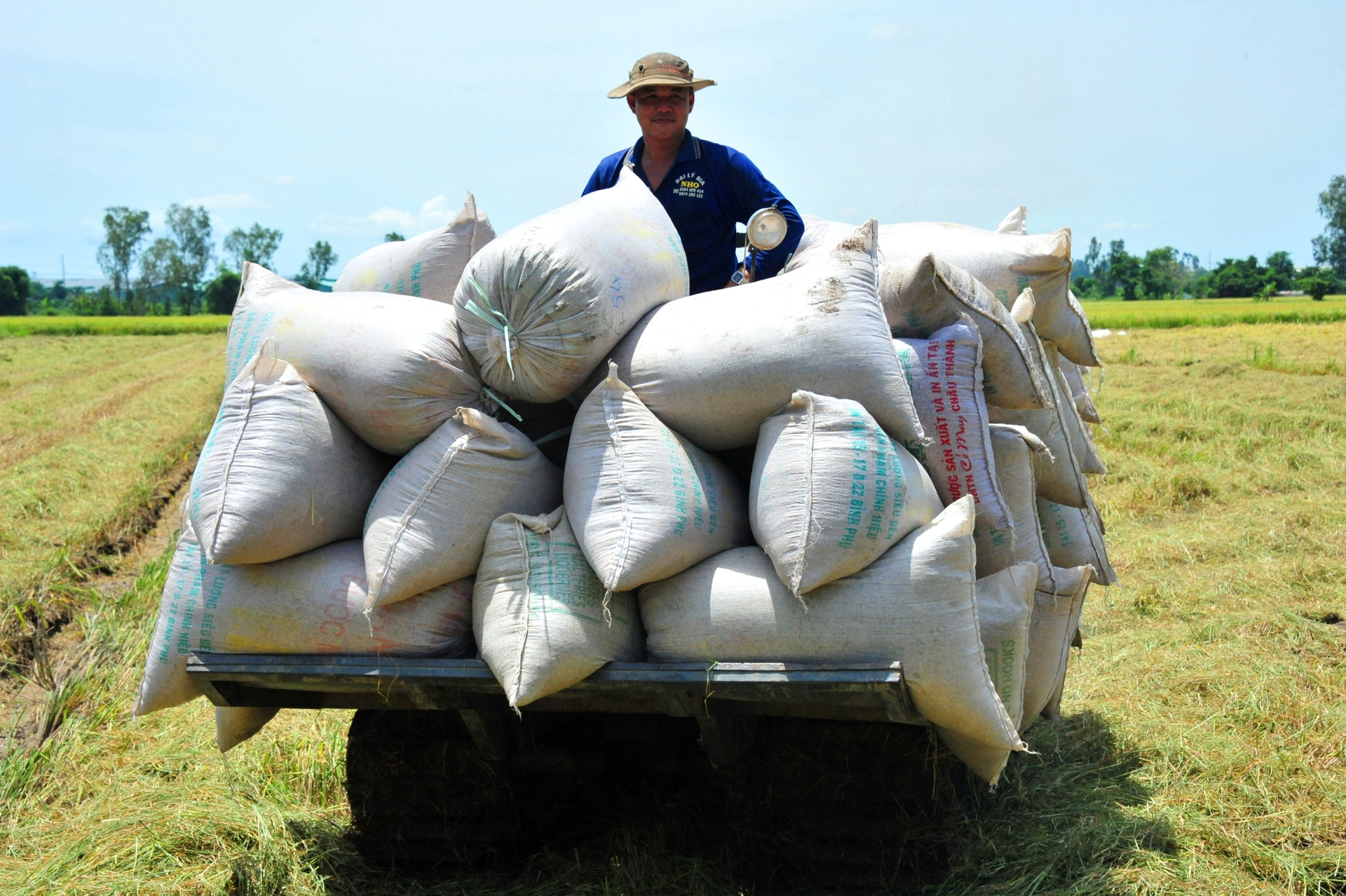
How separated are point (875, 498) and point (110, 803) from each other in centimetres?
253

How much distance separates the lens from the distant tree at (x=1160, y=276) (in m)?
66.9

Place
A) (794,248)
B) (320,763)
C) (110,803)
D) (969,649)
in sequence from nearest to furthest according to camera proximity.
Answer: (969,649)
(110,803)
(320,763)
(794,248)

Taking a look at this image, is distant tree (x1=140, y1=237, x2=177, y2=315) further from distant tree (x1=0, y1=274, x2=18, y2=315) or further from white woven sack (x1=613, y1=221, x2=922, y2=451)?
white woven sack (x1=613, y1=221, x2=922, y2=451)

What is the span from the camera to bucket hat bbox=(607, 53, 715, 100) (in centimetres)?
375

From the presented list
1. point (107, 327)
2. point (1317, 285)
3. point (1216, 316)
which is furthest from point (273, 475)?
point (1317, 285)

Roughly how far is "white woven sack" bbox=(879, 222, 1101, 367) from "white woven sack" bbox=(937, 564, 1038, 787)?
48.4 inches

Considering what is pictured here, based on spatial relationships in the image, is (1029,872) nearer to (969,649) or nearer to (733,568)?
(969,649)

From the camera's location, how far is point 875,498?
2268mm

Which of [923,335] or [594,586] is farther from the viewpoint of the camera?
[923,335]

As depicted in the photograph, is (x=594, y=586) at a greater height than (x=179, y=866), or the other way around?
(x=594, y=586)

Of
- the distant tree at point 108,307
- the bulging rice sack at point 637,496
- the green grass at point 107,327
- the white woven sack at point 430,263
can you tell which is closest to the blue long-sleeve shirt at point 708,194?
the white woven sack at point 430,263

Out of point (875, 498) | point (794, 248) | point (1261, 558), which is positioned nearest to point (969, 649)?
point (875, 498)

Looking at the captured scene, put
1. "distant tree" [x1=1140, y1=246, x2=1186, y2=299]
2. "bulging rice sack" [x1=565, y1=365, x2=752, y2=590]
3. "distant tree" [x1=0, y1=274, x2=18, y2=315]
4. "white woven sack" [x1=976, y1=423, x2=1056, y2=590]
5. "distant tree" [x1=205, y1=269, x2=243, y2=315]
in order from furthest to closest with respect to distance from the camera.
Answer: "distant tree" [x1=1140, y1=246, x2=1186, y2=299], "distant tree" [x1=205, y1=269, x2=243, y2=315], "distant tree" [x1=0, y1=274, x2=18, y2=315], "white woven sack" [x1=976, y1=423, x2=1056, y2=590], "bulging rice sack" [x1=565, y1=365, x2=752, y2=590]

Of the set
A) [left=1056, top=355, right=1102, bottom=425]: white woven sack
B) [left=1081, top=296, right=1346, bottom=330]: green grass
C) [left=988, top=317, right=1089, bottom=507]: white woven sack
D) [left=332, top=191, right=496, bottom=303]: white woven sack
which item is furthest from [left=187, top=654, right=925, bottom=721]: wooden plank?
[left=1081, top=296, right=1346, bottom=330]: green grass
